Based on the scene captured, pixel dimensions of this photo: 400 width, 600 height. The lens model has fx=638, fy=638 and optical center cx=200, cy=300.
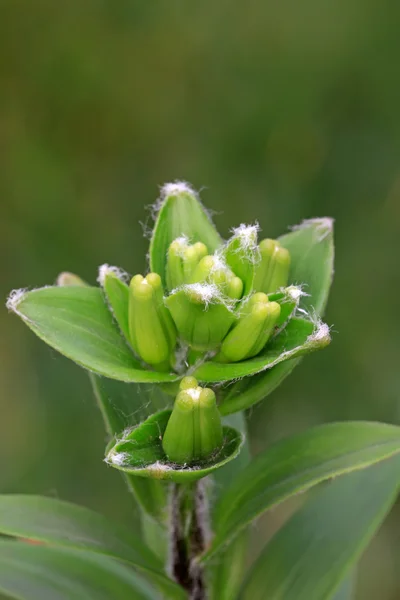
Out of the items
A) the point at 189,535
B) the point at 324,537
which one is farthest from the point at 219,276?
the point at 324,537

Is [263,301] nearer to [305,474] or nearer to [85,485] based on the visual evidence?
[305,474]

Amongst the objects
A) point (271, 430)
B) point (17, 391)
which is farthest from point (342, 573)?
point (17, 391)

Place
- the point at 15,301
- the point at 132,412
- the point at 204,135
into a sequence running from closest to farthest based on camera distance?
the point at 15,301, the point at 132,412, the point at 204,135

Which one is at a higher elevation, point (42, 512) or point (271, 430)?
point (42, 512)

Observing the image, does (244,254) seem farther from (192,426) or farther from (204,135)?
(204,135)

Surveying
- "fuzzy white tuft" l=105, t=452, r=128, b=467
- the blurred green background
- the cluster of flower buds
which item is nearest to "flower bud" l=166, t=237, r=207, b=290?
the cluster of flower buds

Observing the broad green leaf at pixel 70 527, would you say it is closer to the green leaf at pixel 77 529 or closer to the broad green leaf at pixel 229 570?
the green leaf at pixel 77 529
